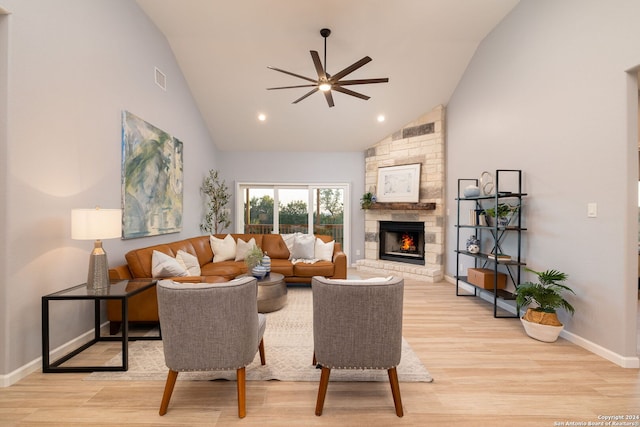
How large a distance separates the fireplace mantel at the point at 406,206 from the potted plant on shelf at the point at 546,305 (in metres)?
2.65

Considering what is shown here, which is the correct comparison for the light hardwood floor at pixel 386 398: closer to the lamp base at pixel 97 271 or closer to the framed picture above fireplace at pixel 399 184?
the lamp base at pixel 97 271

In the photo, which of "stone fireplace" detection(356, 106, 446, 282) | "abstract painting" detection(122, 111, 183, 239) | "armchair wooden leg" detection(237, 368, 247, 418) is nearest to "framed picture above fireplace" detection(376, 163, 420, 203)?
"stone fireplace" detection(356, 106, 446, 282)

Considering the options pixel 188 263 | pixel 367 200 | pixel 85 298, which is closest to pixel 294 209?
pixel 367 200

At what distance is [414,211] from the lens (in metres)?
5.90

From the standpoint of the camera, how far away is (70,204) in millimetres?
2648

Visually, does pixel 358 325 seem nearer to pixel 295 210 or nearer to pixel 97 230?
pixel 97 230

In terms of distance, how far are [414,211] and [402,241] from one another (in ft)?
2.56

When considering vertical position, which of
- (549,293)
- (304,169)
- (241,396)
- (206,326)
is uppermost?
(304,169)

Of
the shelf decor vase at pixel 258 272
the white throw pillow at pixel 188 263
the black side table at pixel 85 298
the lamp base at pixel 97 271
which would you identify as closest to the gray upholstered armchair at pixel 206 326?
the black side table at pixel 85 298

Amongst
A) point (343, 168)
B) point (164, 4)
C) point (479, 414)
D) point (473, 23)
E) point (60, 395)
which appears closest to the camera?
point (479, 414)

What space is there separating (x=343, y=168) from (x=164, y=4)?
436 centimetres

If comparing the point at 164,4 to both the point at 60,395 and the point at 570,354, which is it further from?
the point at 570,354

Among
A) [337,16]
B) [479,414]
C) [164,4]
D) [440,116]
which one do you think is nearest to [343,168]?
[440,116]

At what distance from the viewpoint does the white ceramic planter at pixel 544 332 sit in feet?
9.39
